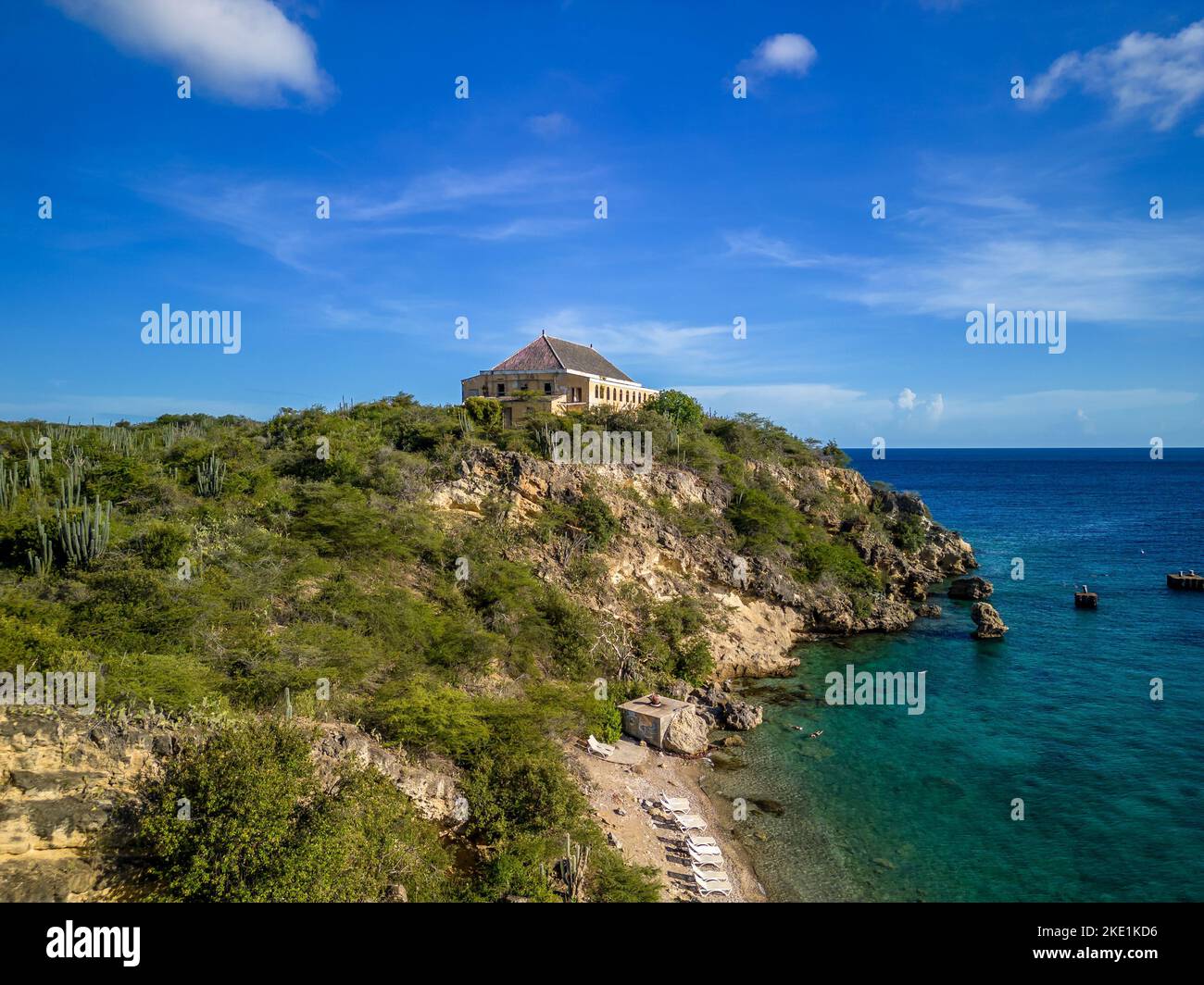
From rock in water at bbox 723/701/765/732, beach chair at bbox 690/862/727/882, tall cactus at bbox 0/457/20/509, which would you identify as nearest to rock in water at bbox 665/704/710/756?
rock in water at bbox 723/701/765/732

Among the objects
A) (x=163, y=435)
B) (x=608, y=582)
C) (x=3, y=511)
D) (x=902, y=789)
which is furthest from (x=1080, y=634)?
(x=163, y=435)

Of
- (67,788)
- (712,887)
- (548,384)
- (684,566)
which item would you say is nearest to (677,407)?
(548,384)

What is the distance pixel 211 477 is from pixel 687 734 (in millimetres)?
24875

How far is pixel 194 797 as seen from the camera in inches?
510

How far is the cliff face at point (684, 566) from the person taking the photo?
115 feet

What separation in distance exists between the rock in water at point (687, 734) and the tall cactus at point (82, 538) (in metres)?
21.5

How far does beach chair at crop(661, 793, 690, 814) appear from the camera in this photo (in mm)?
21438

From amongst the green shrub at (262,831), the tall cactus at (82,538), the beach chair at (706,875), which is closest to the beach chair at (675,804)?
the beach chair at (706,875)

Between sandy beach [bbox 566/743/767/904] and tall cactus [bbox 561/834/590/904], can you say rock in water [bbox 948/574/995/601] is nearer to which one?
sandy beach [bbox 566/743/767/904]

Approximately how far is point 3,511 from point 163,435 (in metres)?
22.0

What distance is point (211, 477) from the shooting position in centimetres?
3073
